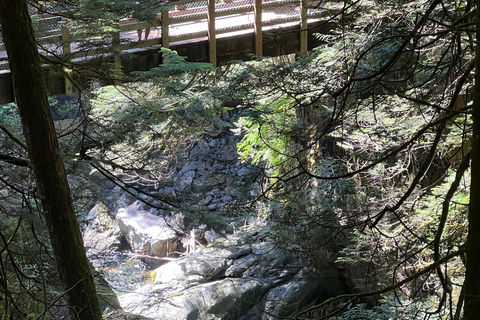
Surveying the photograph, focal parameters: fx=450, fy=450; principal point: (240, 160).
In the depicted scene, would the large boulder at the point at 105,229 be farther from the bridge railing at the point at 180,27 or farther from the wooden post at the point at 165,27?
the wooden post at the point at 165,27

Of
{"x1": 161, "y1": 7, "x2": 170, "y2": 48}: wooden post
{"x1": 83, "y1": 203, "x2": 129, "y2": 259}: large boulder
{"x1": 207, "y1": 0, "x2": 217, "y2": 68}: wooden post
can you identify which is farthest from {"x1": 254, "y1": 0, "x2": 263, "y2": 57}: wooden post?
{"x1": 83, "y1": 203, "x2": 129, "y2": 259}: large boulder

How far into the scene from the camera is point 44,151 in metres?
2.80

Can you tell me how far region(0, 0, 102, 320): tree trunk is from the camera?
273cm

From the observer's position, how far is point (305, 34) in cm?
724

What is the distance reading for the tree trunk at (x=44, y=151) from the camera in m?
2.73

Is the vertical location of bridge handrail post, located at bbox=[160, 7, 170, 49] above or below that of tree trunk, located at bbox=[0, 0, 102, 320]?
above

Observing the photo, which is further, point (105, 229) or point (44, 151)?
point (105, 229)

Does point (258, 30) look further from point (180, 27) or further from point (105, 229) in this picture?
point (105, 229)

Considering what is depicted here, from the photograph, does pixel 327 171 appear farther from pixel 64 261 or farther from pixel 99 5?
pixel 64 261

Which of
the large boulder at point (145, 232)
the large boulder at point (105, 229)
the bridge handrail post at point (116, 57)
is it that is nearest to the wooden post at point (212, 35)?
the bridge handrail post at point (116, 57)

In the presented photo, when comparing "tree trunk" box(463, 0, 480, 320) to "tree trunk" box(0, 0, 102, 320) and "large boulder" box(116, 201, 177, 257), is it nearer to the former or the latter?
"tree trunk" box(0, 0, 102, 320)

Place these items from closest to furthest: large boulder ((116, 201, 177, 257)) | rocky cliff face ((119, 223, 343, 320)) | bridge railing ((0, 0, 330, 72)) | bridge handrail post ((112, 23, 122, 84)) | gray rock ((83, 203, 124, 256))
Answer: bridge handrail post ((112, 23, 122, 84)) < bridge railing ((0, 0, 330, 72)) < rocky cliff face ((119, 223, 343, 320)) < large boulder ((116, 201, 177, 257)) < gray rock ((83, 203, 124, 256))

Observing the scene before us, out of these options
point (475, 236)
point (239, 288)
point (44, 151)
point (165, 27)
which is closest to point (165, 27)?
point (165, 27)

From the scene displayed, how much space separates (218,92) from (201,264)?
4.19 metres
